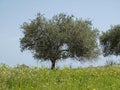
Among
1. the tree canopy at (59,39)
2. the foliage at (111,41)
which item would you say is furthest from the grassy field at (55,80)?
the foliage at (111,41)

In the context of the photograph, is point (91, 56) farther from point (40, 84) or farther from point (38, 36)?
point (40, 84)

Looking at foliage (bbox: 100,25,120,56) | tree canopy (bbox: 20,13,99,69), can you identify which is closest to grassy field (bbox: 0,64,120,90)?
tree canopy (bbox: 20,13,99,69)

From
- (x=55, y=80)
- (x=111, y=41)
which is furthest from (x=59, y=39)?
(x=55, y=80)

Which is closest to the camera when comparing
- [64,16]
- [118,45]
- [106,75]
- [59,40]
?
[106,75]

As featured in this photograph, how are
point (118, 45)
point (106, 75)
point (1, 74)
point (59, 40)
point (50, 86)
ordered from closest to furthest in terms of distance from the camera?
point (50, 86)
point (1, 74)
point (106, 75)
point (59, 40)
point (118, 45)

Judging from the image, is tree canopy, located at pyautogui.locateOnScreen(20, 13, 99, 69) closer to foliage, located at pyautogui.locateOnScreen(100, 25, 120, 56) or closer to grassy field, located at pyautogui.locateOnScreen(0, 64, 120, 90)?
foliage, located at pyautogui.locateOnScreen(100, 25, 120, 56)

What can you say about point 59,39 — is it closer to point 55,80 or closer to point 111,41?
point 111,41

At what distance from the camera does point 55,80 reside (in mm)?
12258

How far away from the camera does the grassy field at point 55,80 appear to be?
36.1ft

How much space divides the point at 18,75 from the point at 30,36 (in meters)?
38.9

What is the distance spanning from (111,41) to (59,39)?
1441 cm

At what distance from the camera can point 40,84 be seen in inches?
444

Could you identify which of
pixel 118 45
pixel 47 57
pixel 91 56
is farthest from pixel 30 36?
pixel 118 45

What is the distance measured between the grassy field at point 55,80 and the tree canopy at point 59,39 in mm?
34782
